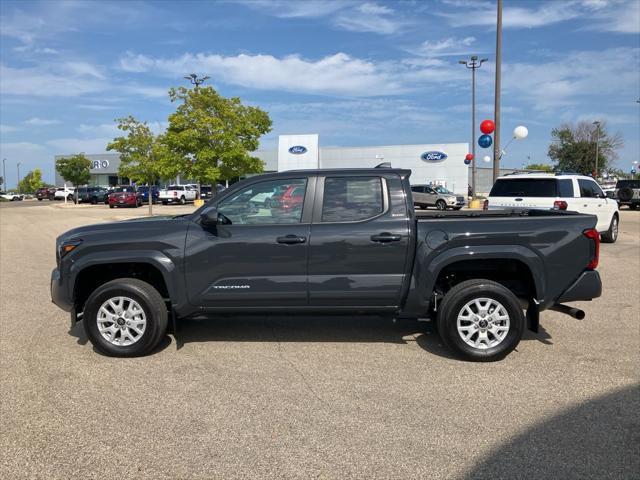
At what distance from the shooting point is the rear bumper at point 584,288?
4.88 m

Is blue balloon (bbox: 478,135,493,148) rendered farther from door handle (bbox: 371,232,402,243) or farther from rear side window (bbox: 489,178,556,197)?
door handle (bbox: 371,232,402,243)

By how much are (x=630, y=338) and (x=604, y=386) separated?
166 centimetres

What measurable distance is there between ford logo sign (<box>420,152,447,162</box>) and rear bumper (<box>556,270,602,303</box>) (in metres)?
→ 50.1

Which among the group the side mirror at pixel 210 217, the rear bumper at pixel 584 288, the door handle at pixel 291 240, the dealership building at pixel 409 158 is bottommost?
the rear bumper at pixel 584 288

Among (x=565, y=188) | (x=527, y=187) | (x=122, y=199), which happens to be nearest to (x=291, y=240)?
(x=527, y=187)

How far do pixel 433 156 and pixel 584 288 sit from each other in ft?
166

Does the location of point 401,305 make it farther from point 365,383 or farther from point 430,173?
point 430,173

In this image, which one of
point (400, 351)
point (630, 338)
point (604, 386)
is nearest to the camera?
point (604, 386)

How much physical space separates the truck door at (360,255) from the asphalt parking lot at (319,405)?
2.03 ft

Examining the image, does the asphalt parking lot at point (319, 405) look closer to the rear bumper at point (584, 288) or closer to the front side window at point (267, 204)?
the rear bumper at point (584, 288)

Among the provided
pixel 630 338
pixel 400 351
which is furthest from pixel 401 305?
pixel 630 338

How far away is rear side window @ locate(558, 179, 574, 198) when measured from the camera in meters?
12.4

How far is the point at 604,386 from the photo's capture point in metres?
4.26

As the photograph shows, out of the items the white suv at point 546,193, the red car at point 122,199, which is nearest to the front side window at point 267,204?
the white suv at point 546,193
